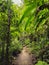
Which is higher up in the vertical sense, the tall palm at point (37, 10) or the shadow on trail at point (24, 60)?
the tall palm at point (37, 10)

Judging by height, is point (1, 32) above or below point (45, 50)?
above

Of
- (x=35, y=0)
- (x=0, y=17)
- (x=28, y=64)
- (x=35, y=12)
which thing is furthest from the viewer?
(x=28, y=64)

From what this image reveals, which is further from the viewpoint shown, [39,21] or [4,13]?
[4,13]

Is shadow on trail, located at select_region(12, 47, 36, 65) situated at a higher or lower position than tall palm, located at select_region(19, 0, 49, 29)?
lower

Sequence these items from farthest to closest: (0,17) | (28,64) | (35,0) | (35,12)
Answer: (28,64) → (0,17) → (35,12) → (35,0)

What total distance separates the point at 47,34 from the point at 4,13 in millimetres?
4237

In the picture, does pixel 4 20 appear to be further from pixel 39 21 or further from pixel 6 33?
pixel 39 21

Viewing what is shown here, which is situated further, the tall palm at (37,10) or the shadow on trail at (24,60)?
the shadow on trail at (24,60)

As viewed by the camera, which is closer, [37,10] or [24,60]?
[37,10]

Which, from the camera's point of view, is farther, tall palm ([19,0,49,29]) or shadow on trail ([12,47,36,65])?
shadow on trail ([12,47,36,65])

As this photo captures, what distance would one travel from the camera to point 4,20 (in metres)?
14.7

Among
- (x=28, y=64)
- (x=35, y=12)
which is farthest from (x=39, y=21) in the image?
(x=28, y=64)

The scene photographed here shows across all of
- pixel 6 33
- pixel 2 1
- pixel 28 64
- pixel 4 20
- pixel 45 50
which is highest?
pixel 2 1

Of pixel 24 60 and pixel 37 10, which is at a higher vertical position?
pixel 37 10
